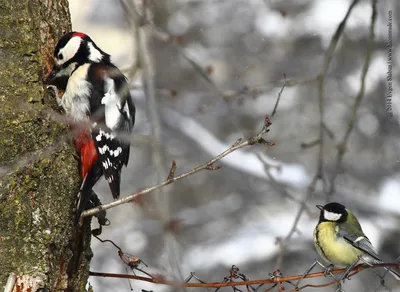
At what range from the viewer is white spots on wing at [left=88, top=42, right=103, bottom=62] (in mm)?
2703

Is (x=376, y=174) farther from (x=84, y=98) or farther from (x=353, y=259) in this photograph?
(x=84, y=98)

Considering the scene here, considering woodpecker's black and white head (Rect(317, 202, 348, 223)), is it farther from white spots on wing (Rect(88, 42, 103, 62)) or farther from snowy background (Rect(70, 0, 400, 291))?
snowy background (Rect(70, 0, 400, 291))

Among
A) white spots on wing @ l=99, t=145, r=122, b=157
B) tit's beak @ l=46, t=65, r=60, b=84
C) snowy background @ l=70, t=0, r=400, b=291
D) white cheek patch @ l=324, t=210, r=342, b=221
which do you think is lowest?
white cheek patch @ l=324, t=210, r=342, b=221

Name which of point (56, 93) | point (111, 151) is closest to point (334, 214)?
point (111, 151)

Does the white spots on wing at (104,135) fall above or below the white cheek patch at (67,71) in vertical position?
below

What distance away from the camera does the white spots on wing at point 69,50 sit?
93.0 inches

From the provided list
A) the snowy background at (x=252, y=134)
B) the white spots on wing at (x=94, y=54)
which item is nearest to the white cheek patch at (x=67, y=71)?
the white spots on wing at (x=94, y=54)

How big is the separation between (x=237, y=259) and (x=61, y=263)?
4.44m

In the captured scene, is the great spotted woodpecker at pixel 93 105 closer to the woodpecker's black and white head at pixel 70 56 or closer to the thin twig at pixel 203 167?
the woodpecker's black and white head at pixel 70 56

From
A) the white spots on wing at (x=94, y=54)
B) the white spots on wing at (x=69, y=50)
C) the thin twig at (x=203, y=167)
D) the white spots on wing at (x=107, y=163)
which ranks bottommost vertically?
the thin twig at (x=203, y=167)

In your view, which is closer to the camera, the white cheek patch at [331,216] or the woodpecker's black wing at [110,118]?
the woodpecker's black wing at [110,118]

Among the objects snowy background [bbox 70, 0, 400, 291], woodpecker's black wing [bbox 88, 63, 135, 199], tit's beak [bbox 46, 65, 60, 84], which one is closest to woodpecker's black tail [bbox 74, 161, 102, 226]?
woodpecker's black wing [bbox 88, 63, 135, 199]

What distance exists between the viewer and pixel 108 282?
685 centimetres

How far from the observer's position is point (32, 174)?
1.99 meters
